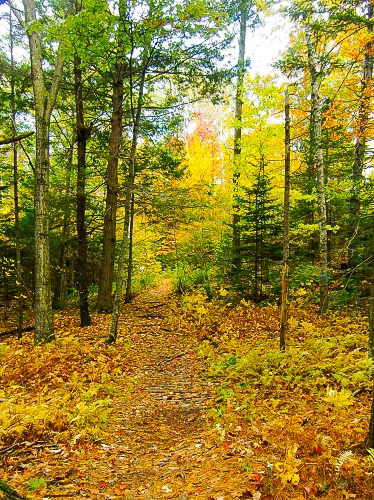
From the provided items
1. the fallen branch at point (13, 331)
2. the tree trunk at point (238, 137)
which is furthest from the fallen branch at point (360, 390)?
the fallen branch at point (13, 331)

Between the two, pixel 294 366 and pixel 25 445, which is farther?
pixel 294 366

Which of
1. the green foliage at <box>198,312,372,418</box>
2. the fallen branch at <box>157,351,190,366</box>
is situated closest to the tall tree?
the fallen branch at <box>157,351,190,366</box>

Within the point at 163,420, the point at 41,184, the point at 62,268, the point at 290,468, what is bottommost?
the point at 163,420

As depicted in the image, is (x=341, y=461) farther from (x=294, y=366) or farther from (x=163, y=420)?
(x=294, y=366)

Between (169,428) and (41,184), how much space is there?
6.79 meters

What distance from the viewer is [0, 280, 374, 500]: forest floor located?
3543 mm

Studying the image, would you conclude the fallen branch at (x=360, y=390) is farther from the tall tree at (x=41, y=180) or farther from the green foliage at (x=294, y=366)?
the tall tree at (x=41, y=180)

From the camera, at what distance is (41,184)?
9016mm

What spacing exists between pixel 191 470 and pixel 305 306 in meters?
10.0

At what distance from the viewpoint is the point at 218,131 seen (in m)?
40.1

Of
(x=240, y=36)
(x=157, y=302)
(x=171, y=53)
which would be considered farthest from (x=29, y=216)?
(x=240, y=36)

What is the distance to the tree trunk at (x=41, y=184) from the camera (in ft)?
29.0

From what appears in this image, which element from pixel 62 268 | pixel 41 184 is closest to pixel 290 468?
pixel 41 184

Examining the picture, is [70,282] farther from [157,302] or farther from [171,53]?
[171,53]
